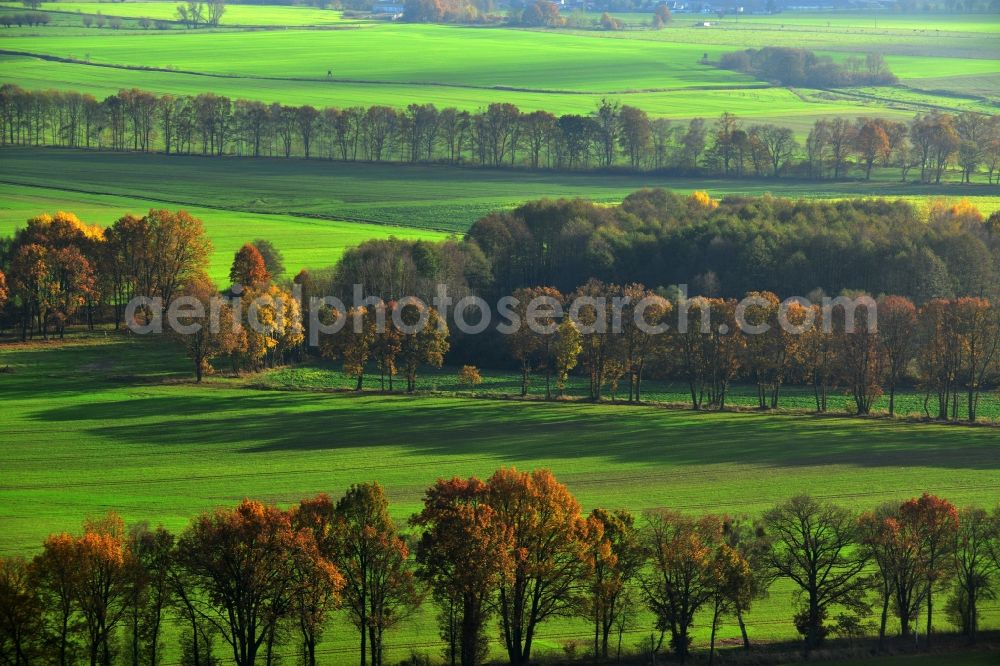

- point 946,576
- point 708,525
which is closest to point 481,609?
point 708,525

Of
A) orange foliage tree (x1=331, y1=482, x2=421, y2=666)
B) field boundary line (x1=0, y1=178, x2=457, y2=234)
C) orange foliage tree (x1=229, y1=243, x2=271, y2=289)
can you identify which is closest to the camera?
orange foliage tree (x1=331, y1=482, x2=421, y2=666)

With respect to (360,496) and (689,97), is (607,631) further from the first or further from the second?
(689,97)

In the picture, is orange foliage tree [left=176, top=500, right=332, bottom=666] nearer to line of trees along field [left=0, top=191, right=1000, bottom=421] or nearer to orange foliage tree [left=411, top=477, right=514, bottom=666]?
orange foliage tree [left=411, top=477, right=514, bottom=666]

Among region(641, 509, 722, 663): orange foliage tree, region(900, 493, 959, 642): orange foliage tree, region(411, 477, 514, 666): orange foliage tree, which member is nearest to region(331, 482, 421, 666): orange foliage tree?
region(411, 477, 514, 666): orange foliage tree

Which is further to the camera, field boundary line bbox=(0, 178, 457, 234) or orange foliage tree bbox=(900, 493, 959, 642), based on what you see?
field boundary line bbox=(0, 178, 457, 234)

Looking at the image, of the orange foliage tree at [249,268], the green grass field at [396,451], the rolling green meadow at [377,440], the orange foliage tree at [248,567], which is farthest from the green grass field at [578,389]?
the orange foliage tree at [248,567]

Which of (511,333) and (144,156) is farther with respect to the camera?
(144,156)
